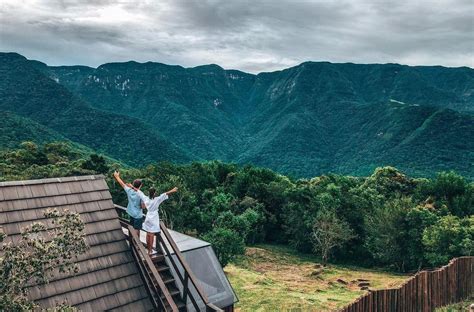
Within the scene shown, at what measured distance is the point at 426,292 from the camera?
11.8 metres

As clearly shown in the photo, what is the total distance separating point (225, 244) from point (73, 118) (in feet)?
317

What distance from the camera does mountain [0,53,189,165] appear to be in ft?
356

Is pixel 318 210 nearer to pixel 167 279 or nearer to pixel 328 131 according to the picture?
pixel 167 279

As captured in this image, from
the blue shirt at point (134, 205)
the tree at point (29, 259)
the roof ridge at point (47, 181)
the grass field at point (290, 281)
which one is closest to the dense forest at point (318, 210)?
the grass field at point (290, 281)

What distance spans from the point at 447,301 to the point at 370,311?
4.61m

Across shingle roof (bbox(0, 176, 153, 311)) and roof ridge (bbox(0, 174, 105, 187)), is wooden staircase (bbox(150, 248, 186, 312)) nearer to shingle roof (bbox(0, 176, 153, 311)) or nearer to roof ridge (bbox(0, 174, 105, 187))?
shingle roof (bbox(0, 176, 153, 311))

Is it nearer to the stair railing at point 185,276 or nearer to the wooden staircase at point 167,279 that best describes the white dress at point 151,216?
the stair railing at point 185,276

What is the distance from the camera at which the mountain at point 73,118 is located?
10862 cm

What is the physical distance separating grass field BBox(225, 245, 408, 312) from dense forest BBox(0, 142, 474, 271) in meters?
2.76

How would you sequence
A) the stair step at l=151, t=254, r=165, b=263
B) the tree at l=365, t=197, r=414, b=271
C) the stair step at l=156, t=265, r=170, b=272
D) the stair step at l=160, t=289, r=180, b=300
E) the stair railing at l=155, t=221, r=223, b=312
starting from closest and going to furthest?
the stair railing at l=155, t=221, r=223, b=312
the stair step at l=160, t=289, r=180, b=300
the stair step at l=156, t=265, r=170, b=272
the stair step at l=151, t=254, r=165, b=263
the tree at l=365, t=197, r=414, b=271

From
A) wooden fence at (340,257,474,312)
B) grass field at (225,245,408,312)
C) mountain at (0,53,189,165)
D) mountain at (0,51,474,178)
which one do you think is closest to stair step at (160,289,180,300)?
wooden fence at (340,257,474,312)

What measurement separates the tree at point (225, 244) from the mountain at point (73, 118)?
241 ft

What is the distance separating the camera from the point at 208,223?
44250 mm

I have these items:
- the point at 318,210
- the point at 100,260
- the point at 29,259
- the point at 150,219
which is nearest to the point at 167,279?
the point at 150,219
